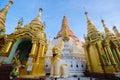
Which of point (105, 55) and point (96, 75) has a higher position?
point (105, 55)

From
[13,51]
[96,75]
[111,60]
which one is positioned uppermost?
[13,51]

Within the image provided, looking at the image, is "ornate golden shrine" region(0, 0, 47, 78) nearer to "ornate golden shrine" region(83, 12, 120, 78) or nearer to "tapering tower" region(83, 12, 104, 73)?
"tapering tower" region(83, 12, 104, 73)

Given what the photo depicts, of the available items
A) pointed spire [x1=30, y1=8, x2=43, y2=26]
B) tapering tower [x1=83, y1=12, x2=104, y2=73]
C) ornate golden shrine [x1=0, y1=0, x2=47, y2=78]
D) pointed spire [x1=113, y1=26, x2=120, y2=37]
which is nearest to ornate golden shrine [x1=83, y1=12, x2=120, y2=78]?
tapering tower [x1=83, y1=12, x2=104, y2=73]

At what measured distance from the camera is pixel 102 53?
47.6ft

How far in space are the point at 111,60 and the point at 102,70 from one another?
1.89 meters

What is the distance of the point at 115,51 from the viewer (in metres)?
16.3

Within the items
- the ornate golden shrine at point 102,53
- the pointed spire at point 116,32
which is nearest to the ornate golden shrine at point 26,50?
the ornate golden shrine at point 102,53

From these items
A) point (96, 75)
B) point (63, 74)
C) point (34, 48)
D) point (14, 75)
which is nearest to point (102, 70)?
point (96, 75)

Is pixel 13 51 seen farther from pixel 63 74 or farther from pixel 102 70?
pixel 102 70

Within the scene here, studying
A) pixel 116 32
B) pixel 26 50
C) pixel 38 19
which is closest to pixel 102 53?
pixel 116 32

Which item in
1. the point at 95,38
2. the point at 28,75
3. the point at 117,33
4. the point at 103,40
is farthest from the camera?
the point at 117,33

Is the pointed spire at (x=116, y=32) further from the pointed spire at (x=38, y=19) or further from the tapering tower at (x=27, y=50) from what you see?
the tapering tower at (x=27, y=50)

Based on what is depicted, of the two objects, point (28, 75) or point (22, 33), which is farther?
point (22, 33)

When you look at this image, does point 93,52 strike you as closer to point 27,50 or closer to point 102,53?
point 102,53
